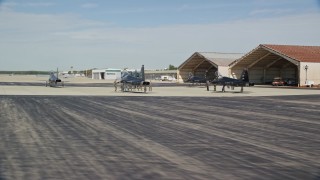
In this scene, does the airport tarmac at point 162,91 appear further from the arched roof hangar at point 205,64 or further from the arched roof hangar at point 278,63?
the arched roof hangar at point 205,64

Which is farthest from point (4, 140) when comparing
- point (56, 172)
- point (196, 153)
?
point (196, 153)

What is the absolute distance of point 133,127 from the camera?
49.7 ft

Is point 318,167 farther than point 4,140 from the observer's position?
No

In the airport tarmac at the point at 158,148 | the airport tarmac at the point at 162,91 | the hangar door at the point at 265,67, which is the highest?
the hangar door at the point at 265,67

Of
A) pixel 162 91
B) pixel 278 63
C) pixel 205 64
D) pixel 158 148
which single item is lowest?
pixel 158 148

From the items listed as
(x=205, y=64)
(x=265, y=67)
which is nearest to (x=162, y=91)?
(x=265, y=67)

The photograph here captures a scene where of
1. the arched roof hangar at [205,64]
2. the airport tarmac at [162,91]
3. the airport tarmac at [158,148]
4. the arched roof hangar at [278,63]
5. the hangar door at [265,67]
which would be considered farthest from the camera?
the arched roof hangar at [205,64]

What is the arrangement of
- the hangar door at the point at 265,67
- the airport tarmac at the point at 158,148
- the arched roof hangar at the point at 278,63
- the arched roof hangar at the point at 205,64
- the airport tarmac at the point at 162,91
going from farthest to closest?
the arched roof hangar at the point at 205,64, the hangar door at the point at 265,67, the arched roof hangar at the point at 278,63, the airport tarmac at the point at 162,91, the airport tarmac at the point at 158,148

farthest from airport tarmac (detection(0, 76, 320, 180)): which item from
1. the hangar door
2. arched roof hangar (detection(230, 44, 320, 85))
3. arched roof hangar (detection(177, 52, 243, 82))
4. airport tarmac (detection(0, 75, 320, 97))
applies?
arched roof hangar (detection(177, 52, 243, 82))

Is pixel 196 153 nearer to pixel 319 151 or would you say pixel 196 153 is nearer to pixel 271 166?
pixel 271 166

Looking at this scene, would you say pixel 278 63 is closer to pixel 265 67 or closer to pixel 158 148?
pixel 265 67

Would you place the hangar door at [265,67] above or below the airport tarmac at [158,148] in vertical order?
above

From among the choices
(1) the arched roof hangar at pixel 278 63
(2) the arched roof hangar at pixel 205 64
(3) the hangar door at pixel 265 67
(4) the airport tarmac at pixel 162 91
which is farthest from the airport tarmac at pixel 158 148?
(2) the arched roof hangar at pixel 205 64

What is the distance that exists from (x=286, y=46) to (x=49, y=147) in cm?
6211
